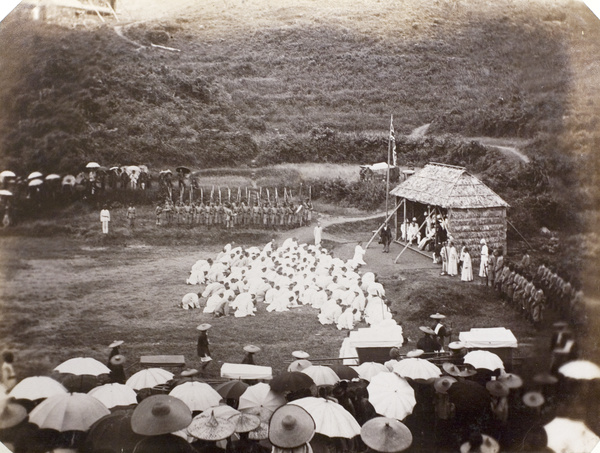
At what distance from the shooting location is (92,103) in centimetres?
1177

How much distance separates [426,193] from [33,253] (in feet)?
20.5

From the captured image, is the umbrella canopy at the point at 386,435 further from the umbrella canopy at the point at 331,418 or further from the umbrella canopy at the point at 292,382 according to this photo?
the umbrella canopy at the point at 292,382

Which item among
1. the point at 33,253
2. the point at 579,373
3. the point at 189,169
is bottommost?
the point at 579,373

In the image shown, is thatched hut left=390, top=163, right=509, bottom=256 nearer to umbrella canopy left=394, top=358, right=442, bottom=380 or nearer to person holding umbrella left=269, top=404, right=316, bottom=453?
umbrella canopy left=394, top=358, right=442, bottom=380

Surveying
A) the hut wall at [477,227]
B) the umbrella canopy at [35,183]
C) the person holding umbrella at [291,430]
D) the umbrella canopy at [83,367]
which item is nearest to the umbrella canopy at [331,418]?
the person holding umbrella at [291,430]

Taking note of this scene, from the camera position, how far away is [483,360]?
11.1 meters

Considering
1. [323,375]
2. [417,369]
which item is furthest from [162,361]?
[417,369]

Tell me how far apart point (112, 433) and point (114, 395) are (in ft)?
2.50

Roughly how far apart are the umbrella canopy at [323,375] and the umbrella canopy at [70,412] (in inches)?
113

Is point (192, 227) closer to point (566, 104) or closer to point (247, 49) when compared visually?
point (247, 49)

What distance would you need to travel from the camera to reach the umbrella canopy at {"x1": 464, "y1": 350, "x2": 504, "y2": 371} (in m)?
11.1

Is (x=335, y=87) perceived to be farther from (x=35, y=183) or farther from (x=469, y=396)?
(x=469, y=396)

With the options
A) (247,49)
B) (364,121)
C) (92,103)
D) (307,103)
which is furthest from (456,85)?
(92,103)

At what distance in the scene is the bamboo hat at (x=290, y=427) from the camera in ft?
31.2
